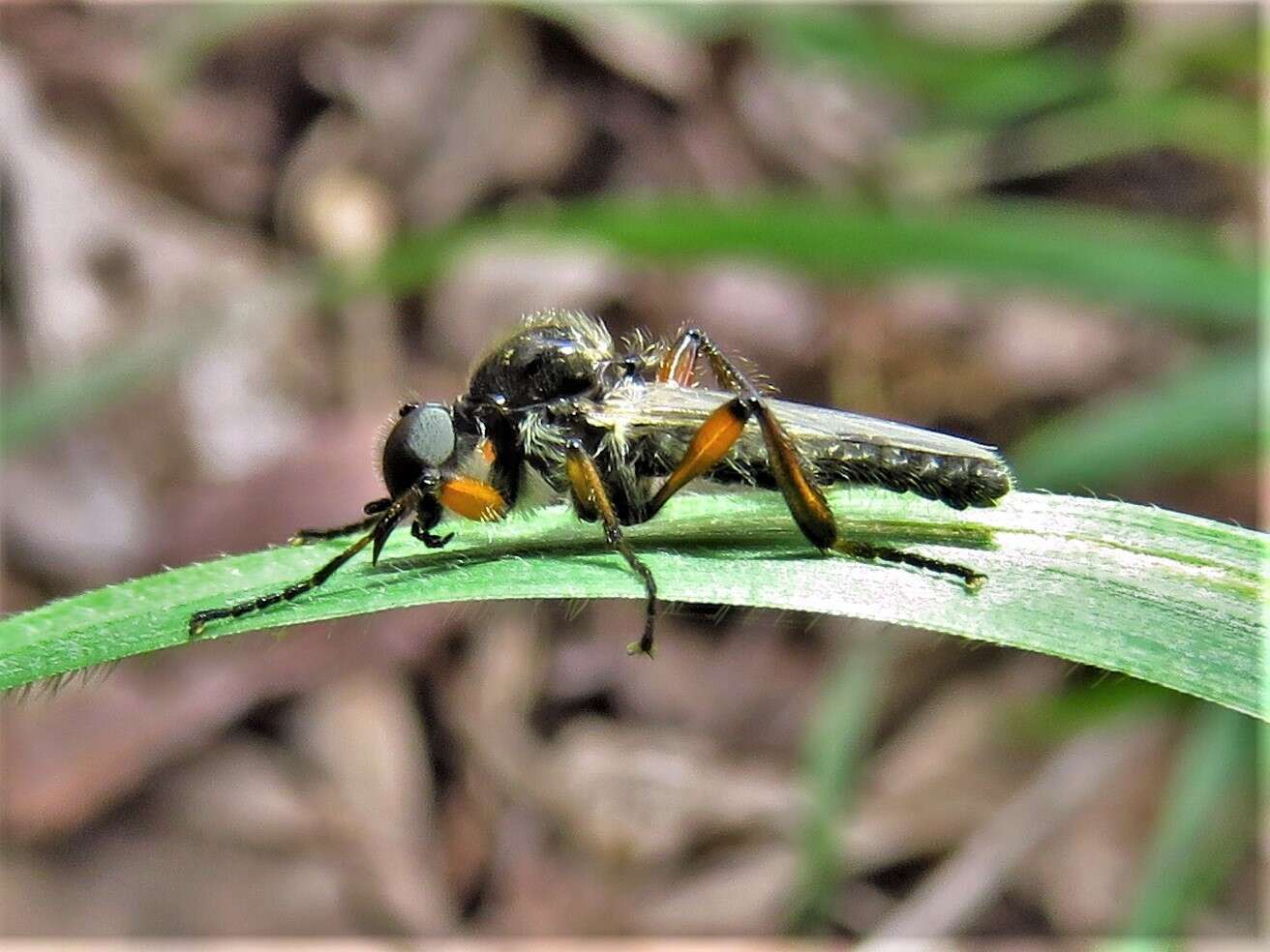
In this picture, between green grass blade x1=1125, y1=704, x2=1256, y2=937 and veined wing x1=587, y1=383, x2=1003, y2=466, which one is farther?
green grass blade x1=1125, y1=704, x2=1256, y2=937

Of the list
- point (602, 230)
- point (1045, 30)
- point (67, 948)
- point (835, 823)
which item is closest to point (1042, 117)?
point (1045, 30)

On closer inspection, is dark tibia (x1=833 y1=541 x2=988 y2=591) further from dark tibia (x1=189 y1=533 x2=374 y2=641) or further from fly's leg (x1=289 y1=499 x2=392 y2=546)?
fly's leg (x1=289 y1=499 x2=392 y2=546)

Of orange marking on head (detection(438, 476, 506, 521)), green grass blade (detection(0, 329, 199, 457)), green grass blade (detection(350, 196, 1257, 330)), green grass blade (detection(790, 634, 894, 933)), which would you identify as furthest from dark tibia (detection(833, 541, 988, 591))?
green grass blade (detection(0, 329, 199, 457))

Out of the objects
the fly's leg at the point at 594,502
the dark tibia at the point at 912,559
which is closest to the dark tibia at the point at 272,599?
the fly's leg at the point at 594,502

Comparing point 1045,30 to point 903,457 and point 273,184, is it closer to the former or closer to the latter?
point 273,184

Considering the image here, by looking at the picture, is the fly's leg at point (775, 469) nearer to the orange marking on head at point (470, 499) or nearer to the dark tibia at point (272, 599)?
the orange marking on head at point (470, 499)

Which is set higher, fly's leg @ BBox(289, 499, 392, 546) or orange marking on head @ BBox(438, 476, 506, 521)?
orange marking on head @ BBox(438, 476, 506, 521)
